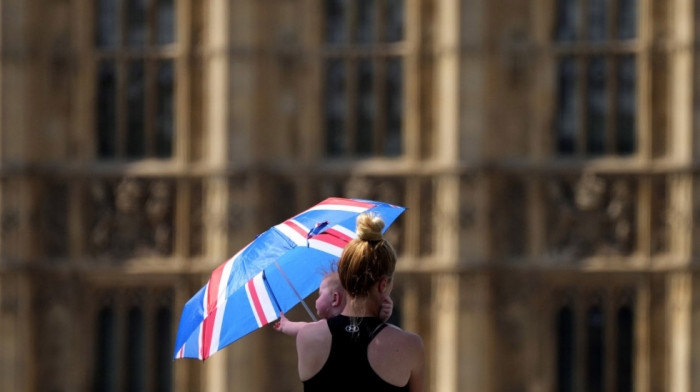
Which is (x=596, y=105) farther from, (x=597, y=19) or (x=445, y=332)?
(x=445, y=332)

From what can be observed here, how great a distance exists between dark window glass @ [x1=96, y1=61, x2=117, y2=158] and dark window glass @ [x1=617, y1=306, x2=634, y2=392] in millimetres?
7249

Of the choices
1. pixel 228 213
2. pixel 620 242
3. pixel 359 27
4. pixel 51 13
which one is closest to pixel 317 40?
pixel 359 27

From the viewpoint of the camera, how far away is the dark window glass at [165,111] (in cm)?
1638

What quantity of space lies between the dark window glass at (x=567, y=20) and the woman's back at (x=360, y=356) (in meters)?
11.8

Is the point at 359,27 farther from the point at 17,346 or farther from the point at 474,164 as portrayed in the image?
A: the point at 17,346

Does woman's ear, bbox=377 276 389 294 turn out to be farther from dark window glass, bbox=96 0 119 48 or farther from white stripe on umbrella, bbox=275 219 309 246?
dark window glass, bbox=96 0 119 48

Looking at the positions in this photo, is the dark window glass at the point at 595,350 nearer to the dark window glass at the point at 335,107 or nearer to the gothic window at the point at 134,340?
the dark window glass at the point at 335,107

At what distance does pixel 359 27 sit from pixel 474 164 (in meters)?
2.41

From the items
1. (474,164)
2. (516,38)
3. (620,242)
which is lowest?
(620,242)

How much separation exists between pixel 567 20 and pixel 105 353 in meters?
7.74

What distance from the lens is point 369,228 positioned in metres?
4.65

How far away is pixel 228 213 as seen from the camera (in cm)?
1571

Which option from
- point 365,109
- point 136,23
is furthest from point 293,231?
point 136,23

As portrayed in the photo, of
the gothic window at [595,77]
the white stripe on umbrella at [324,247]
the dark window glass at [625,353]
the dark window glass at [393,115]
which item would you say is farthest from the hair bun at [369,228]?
the dark window glass at [625,353]
